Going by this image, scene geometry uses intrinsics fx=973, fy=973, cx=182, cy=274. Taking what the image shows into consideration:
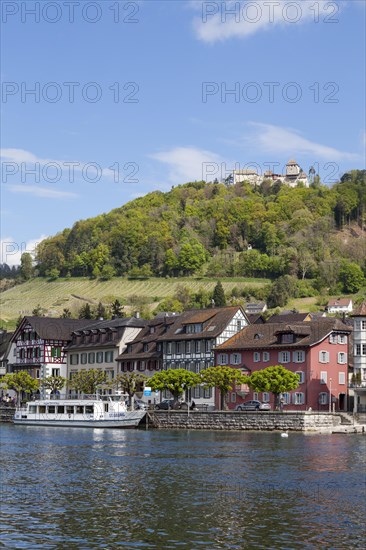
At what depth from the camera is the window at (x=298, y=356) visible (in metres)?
106

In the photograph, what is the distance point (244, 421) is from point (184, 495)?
4790 centimetres

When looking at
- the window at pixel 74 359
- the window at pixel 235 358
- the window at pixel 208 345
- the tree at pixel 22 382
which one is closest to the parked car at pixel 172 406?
the window at pixel 235 358

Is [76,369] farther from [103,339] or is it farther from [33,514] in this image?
[33,514]

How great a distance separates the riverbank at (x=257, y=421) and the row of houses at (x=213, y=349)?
36.9ft

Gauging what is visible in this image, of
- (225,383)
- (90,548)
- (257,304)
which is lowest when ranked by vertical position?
(90,548)

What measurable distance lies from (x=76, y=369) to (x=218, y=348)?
31715 mm

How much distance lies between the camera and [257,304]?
19612cm

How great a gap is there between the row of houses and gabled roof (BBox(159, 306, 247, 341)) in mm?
135

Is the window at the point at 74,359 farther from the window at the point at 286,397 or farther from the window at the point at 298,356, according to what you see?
the window at the point at 298,356

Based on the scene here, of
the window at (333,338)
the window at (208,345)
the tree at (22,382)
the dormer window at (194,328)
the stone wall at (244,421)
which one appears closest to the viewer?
the stone wall at (244,421)

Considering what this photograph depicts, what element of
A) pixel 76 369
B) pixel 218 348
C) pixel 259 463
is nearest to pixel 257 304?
pixel 76 369

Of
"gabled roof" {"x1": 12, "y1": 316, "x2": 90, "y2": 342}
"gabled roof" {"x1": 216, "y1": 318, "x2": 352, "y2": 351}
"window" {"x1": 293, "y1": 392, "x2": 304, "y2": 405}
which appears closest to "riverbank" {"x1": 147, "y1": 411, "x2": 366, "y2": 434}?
"window" {"x1": 293, "y1": 392, "x2": 304, "y2": 405}

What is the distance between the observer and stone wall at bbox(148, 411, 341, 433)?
90.9 m

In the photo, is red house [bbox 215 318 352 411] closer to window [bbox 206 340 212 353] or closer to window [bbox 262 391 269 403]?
window [bbox 262 391 269 403]
